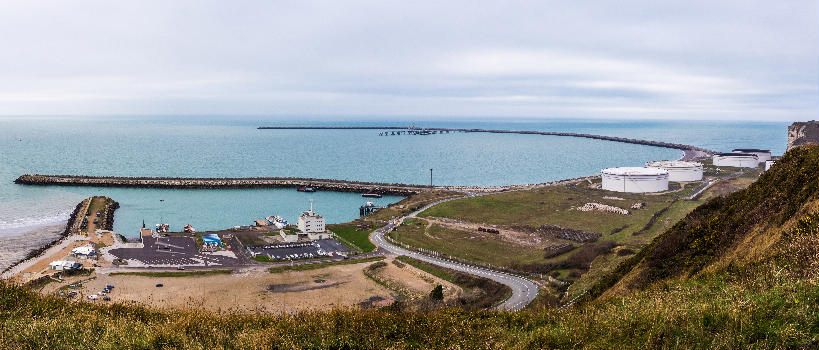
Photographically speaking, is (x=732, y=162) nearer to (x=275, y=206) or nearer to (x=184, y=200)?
(x=275, y=206)

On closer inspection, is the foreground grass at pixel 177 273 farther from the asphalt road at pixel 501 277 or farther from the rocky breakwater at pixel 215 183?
the rocky breakwater at pixel 215 183


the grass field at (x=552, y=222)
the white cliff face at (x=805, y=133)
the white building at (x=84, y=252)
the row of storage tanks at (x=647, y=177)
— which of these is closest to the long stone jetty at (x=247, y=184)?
the row of storage tanks at (x=647, y=177)

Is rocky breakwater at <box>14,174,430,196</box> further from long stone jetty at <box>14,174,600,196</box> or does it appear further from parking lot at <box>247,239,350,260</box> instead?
parking lot at <box>247,239,350,260</box>

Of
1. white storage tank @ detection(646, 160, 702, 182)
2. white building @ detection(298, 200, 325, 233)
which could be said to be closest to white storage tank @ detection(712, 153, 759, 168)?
white storage tank @ detection(646, 160, 702, 182)

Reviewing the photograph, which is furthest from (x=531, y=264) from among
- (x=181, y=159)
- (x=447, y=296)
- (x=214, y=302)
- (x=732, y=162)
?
(x=181, y=159)

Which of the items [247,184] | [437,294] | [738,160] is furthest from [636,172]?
[247,184]

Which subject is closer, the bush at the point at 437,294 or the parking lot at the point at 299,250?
the bush at the point at 437,294

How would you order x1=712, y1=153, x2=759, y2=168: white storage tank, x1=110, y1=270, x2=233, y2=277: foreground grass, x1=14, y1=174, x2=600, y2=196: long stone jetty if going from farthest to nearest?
x1=712, y1=153, x2=759, y2=168: white storage tank, x1=14, y1=174, x2=600, y2=196: long stone jetty, x1=110, y1=270, x2=233, y2=277: foreground grass
